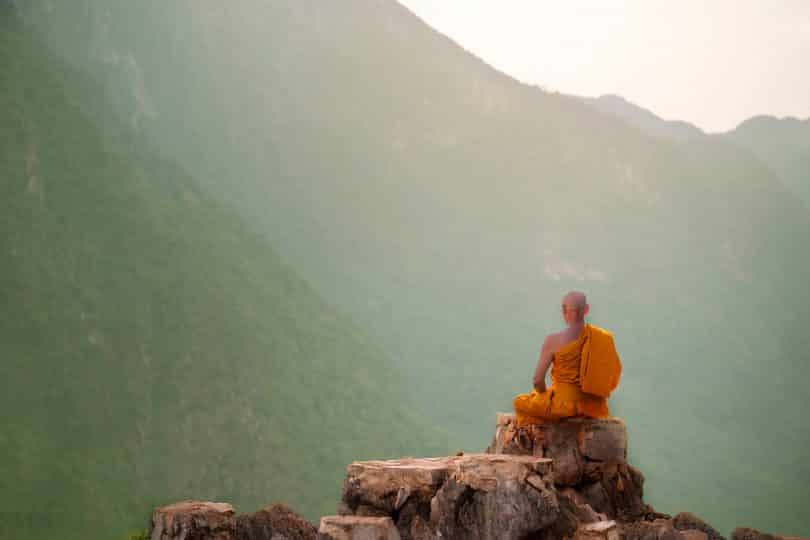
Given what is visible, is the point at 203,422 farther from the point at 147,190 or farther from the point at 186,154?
the point at 186,154

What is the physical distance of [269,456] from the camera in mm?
52656

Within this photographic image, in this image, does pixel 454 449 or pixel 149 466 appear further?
pixel 454 449

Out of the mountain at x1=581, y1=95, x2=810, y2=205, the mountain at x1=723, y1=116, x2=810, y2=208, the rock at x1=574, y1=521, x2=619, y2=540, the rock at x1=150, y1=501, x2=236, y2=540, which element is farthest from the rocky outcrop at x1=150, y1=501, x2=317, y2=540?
the mountain at x1=723, y1=116, x2=810, y2=208

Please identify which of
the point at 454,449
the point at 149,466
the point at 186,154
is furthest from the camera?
the point at 186,154

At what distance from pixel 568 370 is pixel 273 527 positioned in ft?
17.0

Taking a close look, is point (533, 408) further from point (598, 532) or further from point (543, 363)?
point (598, 532)

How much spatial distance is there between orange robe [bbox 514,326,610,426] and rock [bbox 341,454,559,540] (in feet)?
4.82

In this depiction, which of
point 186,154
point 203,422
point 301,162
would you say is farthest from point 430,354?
point 203,422

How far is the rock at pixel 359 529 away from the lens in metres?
9.27

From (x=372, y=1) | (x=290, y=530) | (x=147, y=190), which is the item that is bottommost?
(x=290, y=530)

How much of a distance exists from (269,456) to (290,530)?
139 feet

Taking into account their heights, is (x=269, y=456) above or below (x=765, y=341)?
below

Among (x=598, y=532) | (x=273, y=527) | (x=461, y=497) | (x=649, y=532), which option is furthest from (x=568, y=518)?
(x=273, y=527)

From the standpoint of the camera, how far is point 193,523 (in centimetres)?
1116
